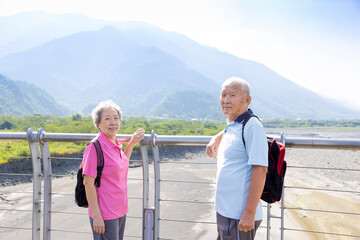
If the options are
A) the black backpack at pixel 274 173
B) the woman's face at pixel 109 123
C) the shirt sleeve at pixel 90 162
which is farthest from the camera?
the woman's face at pixel 109 123

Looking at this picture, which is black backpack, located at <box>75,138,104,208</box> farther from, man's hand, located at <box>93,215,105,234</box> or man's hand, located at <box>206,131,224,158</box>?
man's hand, located at <box>206,131,224,158</box>

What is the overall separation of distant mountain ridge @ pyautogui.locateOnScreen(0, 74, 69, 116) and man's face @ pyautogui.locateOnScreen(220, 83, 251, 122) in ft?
328

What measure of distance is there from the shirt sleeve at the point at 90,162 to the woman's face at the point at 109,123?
15 cm

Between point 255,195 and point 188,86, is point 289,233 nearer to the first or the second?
point 255,195

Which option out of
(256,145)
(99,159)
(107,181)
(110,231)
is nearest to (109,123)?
(99,159)

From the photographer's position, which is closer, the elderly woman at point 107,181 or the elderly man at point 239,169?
the elderly man at point 239,169

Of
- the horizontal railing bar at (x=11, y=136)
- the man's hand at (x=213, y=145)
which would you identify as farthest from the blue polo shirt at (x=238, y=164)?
the horizontal railing bar at (x=11, y=136)

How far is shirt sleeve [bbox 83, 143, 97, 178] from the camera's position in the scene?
1688 millimetres

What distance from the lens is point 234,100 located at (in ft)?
5.27

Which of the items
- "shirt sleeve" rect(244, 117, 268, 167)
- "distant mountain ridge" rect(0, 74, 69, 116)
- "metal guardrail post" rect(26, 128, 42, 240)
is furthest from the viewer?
"distant mountain ridge" rect(0, 74, 69, 116)

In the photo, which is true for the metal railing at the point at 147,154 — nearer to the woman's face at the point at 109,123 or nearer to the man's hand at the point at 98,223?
the woman's face at the point at 109,123

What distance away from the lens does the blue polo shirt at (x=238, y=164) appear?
1.44 meters

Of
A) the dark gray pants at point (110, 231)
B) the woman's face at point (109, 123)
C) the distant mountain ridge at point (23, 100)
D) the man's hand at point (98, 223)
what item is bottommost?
the dark gray pants at point (110, 231)

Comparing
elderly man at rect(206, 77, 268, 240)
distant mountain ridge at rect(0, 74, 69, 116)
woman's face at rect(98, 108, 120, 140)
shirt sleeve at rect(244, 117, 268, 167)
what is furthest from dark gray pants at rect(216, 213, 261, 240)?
distant mountain ridge at rect(0, 74, 69, 116)
